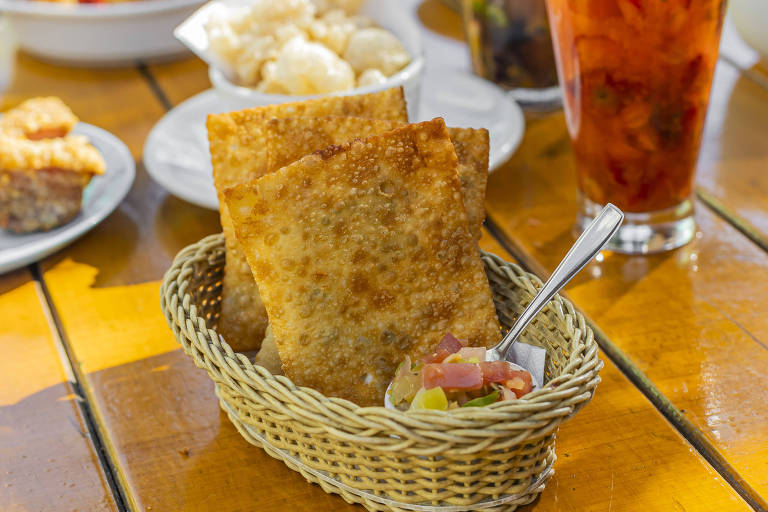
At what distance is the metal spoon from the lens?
3.00ft

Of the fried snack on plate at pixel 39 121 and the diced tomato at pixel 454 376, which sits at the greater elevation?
the diced tomato at pixel 454 376

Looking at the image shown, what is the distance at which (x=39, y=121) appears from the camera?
150 centimetres

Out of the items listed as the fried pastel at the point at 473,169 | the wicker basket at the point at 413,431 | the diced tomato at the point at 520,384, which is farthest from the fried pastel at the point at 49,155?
the diced tomato at the point at 520,384

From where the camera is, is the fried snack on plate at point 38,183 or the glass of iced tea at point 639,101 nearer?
the glass of iced tea at point 639,101

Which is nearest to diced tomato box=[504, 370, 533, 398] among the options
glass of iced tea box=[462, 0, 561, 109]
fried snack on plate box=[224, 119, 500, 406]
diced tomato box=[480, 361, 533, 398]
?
diced tomato box=[480, 361, 533, 398]

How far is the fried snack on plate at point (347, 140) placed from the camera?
Result: 1.03 m

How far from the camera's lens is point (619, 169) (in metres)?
1.29

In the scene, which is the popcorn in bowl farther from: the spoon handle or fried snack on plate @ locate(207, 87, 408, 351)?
the spoon handle

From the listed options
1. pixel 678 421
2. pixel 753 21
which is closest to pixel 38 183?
pixel 678 421

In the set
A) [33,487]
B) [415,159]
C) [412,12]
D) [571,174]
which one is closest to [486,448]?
[415,159]

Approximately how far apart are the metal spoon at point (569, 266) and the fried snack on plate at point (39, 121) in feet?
3.23

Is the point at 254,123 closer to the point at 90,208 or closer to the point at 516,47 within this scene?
the point at 90,208

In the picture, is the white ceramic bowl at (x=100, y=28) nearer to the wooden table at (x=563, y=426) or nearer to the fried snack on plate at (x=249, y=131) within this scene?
the wooden table at (x=563, y=426)

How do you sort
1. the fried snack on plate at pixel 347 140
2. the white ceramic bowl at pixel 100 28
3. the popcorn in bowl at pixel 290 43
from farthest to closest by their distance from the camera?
the white ceramic bowl at pixel 100 28 → the popcorn in bowl at pixel 290 43 → the fried snack on plate at pixel 347 140
